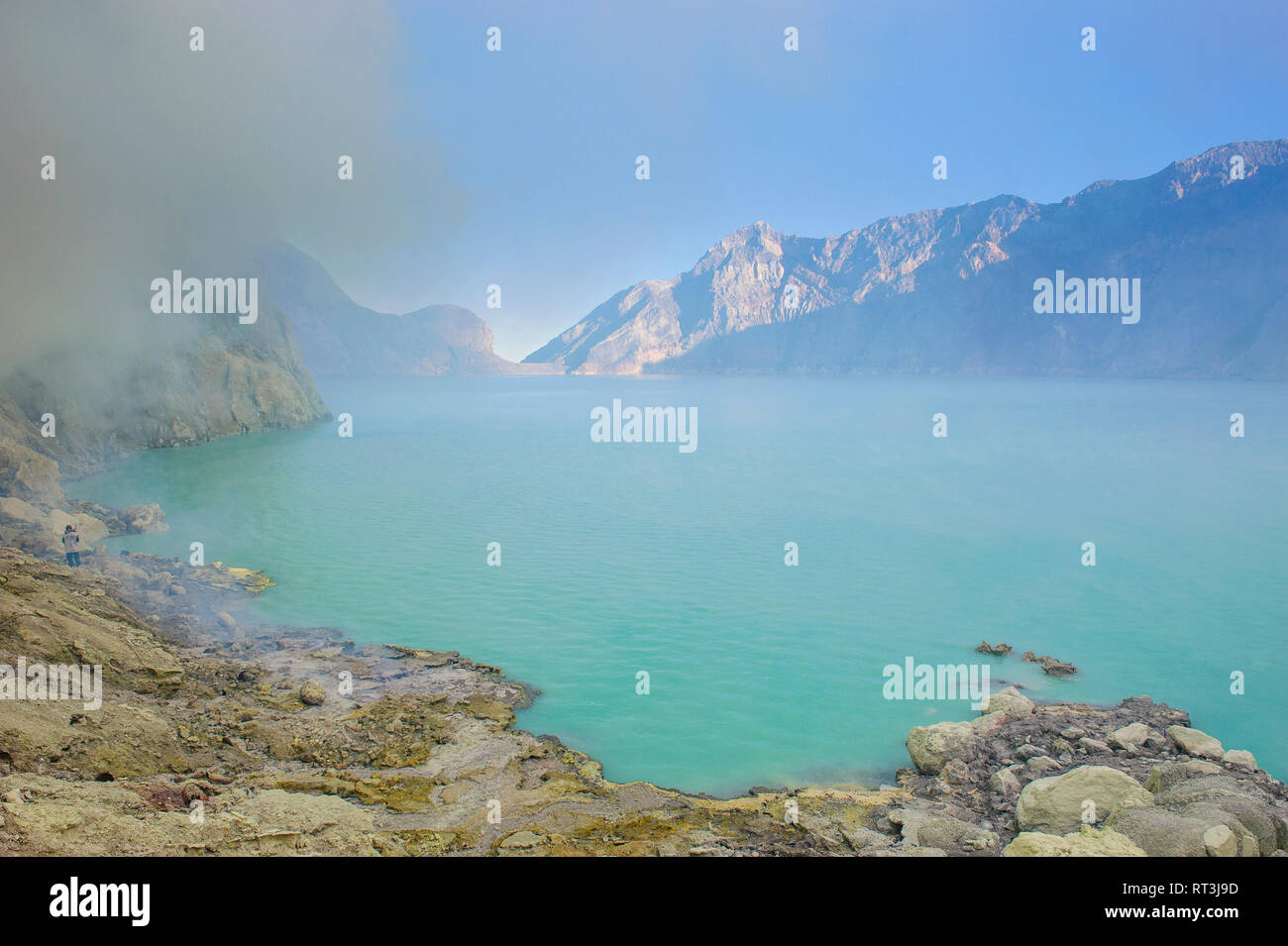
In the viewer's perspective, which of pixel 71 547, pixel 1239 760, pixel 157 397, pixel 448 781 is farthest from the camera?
pixel 157 397

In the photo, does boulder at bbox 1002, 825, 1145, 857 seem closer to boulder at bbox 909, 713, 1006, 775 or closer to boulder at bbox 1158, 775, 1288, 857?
boulder at bbox 1158, 775, 1288, 857

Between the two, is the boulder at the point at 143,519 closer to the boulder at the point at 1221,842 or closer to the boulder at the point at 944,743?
the boulder at the point at 944,743

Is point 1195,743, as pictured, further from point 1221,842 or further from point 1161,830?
point 1221,842

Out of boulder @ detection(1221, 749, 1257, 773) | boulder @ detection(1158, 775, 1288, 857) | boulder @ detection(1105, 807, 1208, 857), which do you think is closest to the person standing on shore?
boulder @ detection(1105, 807, 1208, 857)

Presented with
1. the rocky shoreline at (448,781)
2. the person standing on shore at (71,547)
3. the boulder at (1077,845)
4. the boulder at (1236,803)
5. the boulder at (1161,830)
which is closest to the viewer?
the boulder at (1077,845)

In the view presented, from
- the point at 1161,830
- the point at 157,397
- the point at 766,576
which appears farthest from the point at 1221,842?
the point at 157,397

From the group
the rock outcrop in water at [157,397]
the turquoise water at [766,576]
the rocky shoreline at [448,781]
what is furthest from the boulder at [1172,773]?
the rock outcrop in water at [157,397]

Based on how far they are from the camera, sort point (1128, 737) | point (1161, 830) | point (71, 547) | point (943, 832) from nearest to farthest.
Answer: point (1161, 830)
point (943, 832)
point (1128, 737)
point (71, 547)
